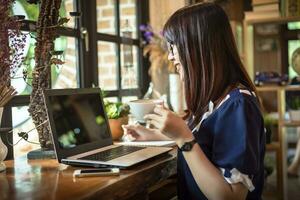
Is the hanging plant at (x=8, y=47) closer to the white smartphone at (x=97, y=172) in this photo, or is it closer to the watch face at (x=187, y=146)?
the white smartphone at (x=97, y=172)

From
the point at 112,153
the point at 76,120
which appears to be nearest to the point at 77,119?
the point at 76,120

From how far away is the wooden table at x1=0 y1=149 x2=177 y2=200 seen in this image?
35.8 inches

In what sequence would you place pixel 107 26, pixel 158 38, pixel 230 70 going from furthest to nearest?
pixel 158 38
pixel 107 26
pixel 230 70

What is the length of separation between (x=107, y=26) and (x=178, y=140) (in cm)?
140

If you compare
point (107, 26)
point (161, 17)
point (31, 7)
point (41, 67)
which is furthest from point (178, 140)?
point (161, 17)

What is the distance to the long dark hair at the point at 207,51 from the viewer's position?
1.11 meters

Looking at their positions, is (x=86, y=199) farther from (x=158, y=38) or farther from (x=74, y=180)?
(x=158, y=38)

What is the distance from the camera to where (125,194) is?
3.39 ft

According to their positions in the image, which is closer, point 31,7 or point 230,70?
point 230,70

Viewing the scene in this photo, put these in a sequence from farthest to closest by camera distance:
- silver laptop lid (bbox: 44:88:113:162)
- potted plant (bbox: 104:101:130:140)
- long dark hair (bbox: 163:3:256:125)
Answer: potted plant (bbox: 104:101:130:140)
silver laptop lid (bbox: 44:88:113:162)
long dark hair (bbox: 163:3:256:125)

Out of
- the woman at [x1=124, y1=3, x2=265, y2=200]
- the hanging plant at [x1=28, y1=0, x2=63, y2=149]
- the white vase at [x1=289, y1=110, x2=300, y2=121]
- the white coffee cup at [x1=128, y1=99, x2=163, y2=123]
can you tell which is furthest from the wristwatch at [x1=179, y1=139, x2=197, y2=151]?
the white vase at [x1=289, y1=110, x2=300, y2=121]

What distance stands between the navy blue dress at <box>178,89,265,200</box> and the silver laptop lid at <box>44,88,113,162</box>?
0.40 m

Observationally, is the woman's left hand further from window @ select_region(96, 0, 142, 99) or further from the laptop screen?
window @ select_region(96, 0, 142, 99)

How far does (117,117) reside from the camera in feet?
5.96
